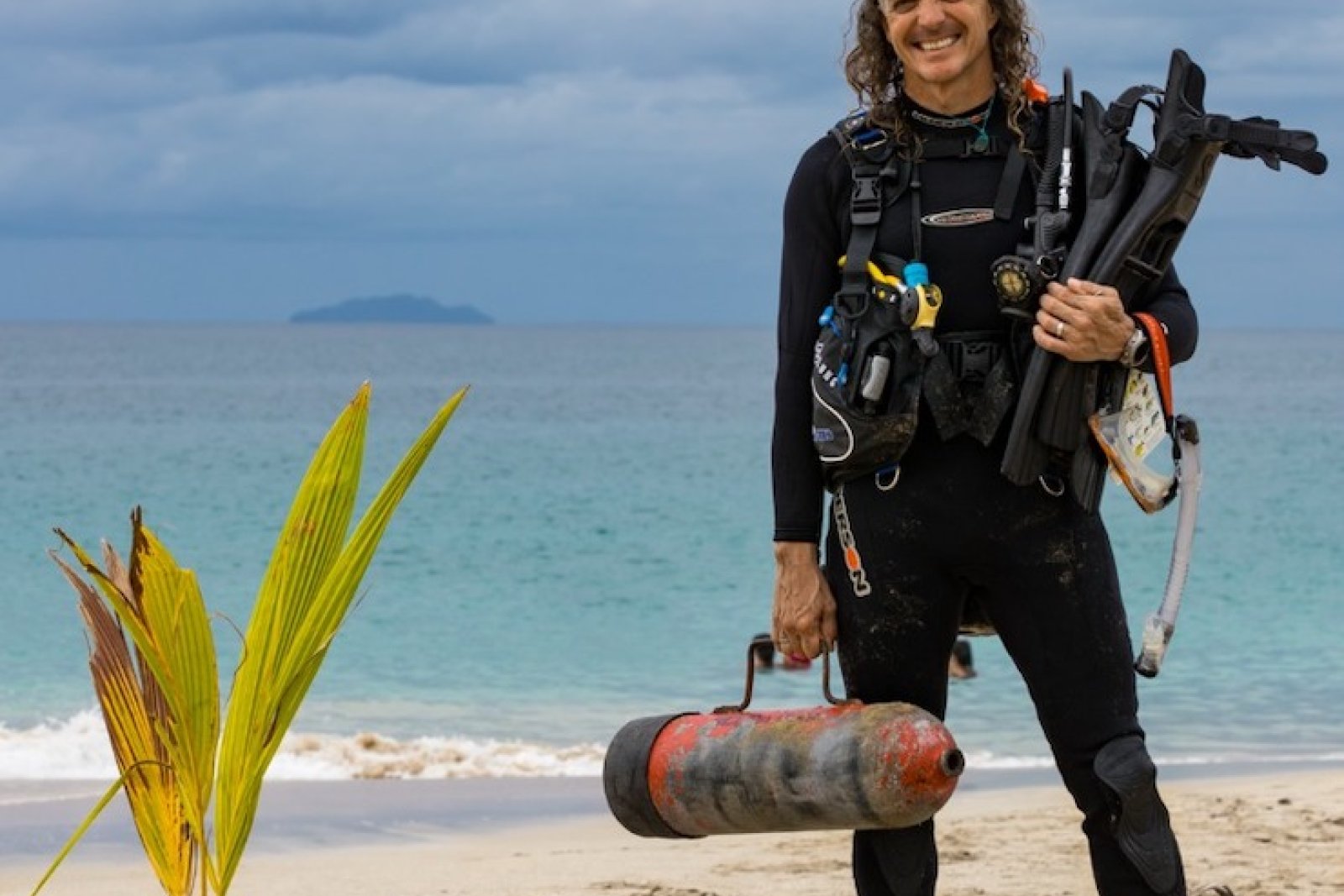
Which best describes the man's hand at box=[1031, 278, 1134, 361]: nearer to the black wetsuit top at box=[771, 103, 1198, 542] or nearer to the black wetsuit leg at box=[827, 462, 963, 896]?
the black wetsuit top at box=[771, 103, 1198, 542]

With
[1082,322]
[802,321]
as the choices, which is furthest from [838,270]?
[1082,322]

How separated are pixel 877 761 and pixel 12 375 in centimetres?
7715

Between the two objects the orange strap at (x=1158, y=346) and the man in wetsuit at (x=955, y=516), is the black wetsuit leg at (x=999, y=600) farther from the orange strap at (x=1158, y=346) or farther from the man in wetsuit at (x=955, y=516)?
the orange strap at (x=1158, y=346)

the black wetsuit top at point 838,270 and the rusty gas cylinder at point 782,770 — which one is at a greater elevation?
the black wetsuit top at point 838,270

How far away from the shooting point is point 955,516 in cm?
366

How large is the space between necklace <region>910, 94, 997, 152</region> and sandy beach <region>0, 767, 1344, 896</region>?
8.18ft

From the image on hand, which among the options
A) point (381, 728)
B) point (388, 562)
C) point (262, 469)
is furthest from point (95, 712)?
point (262, 469)

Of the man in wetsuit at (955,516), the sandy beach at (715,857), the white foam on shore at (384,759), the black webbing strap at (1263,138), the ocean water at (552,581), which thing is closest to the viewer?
the black webbing strap at (1263,138)

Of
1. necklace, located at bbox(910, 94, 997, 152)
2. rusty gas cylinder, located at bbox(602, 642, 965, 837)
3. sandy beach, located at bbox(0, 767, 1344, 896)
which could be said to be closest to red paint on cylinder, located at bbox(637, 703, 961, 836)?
rusty gas cylinder, located at bbox(602, 642, 965, 837)

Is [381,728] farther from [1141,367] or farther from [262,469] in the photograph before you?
[262,469]

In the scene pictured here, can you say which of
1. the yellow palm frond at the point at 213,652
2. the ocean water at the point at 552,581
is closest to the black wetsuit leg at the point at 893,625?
the yellow palm frond at the point at 213,652

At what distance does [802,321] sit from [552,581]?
613 inches

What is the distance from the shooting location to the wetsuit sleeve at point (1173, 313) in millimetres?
3617

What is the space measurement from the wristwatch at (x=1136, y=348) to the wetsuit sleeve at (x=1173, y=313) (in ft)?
0.04
